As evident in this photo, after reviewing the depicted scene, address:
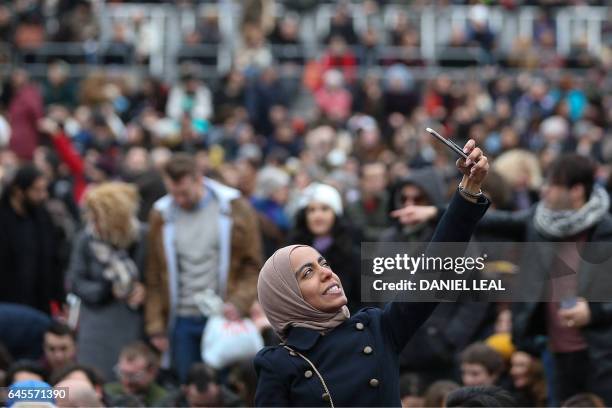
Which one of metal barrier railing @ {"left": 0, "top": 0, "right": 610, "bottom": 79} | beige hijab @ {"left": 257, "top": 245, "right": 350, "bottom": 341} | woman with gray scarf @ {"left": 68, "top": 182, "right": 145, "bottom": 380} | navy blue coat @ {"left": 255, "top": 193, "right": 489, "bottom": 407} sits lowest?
woman with gray scarf @ {"left": 68, "top": 182, "right": 145, "bottom": 380}

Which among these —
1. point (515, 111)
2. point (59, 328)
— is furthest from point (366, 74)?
point (59, 328)

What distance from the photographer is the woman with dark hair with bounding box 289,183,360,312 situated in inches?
313

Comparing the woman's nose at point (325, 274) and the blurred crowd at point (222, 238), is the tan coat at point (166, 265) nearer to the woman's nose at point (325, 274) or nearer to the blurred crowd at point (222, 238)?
the blurred crowd at point (222, 238)

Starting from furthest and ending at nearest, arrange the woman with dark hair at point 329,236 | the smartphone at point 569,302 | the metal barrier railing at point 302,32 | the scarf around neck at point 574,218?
the metal barrier railing at point 302,32 < the woman with dark hair at point 329,236 < the scarf around neck at point 574,218 < the smartphone at point 569,302

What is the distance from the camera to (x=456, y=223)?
14.3 ft

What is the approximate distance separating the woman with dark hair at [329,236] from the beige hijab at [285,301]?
3.44m

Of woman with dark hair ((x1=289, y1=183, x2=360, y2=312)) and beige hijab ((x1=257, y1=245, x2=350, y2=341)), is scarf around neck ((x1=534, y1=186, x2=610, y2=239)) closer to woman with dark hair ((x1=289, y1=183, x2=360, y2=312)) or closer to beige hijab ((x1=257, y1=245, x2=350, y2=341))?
woman with dark hair ((x1=289, y1=183, x2=360, y2=312))

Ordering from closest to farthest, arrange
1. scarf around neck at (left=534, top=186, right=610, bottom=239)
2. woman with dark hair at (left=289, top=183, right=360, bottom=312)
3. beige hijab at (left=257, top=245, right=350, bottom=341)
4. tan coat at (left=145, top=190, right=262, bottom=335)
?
beige hijab at (left=257, top=245, right=350, bottom=341), scarf around neck at (left=534, top=186, right=610, bottom=239), woman with dark hair at (left=289, top=183, right=360, bottom=312), tan coat at (left=145, top=190, right=262, bottom=335)

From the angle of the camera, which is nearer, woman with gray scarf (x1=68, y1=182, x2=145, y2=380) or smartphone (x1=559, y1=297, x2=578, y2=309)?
smartphone (x1=559, y1=297, x2=578, y2=309)

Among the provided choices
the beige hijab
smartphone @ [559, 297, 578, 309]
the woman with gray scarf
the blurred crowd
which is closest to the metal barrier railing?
the blurred crowd

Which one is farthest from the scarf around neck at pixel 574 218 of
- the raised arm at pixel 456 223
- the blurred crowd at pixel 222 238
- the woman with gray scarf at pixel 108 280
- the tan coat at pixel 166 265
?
the woman with gray scarf at pixel 108 280

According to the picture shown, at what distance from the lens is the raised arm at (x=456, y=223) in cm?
421

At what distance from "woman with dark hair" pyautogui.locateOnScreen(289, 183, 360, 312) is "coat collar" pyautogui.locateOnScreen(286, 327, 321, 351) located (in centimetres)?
344

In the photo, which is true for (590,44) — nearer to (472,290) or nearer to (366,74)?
(366,74)
